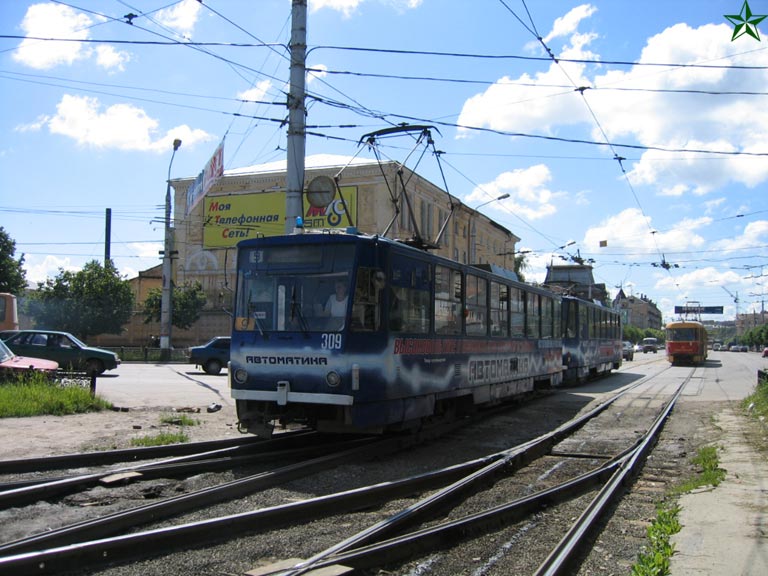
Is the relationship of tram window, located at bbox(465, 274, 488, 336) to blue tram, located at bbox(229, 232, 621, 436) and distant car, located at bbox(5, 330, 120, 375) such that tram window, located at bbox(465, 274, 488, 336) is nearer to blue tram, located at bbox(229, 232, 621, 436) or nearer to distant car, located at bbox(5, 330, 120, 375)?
blue tram, located at bbox(229, 232, 621, 436)

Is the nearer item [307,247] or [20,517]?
[20,517]

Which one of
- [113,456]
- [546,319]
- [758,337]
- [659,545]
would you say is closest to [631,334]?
[758,337]

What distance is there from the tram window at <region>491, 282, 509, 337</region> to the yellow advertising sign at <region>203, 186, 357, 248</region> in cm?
3046

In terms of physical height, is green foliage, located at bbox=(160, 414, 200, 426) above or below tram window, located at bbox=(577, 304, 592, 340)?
below

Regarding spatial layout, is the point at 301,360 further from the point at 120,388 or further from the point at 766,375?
the point at 766,375

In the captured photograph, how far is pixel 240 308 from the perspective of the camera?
924 centimetres

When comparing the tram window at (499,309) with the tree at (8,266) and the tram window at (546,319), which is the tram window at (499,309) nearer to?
the tram window at (546,319)

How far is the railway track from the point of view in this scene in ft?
15.4

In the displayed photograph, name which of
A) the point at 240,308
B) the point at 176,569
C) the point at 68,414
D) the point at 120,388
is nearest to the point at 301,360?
the point at 240,308

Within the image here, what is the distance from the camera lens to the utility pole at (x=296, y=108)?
1279cm

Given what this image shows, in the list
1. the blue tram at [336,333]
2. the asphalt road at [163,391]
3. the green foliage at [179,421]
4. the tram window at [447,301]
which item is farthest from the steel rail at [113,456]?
the asphalt road at [163,391]

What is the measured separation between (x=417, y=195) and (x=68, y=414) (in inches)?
1495

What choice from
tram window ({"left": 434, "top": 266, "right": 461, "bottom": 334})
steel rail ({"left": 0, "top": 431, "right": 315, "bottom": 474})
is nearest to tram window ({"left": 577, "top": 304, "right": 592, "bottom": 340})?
tram window ({"left": 434, "top": 266, "right": 461, "bottom": 334})

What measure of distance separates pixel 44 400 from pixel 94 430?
7.09 feet
